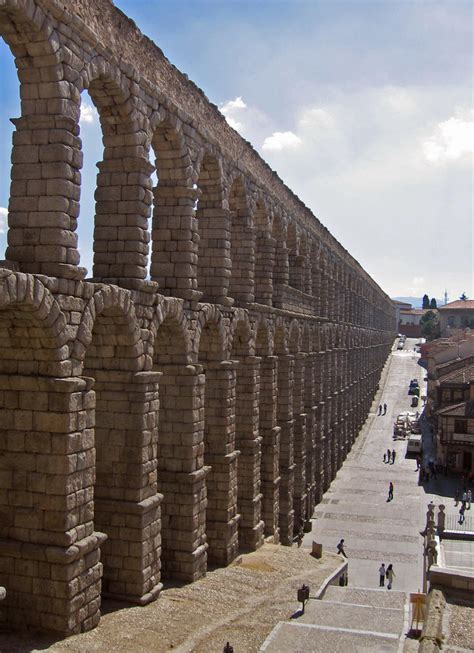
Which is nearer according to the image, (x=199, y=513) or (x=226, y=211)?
(x=199, y=513)

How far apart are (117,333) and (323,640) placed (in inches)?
330

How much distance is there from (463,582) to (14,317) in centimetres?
1533

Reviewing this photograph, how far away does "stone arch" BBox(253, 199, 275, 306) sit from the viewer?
29.6 m

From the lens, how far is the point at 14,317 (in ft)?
44.9

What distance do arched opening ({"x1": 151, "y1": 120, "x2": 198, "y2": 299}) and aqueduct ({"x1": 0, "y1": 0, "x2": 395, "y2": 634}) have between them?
1.6 inches

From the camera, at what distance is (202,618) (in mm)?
17906

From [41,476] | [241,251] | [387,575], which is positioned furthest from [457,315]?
[41,476]

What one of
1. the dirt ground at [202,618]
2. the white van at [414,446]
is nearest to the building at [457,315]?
the white van at [414,446]

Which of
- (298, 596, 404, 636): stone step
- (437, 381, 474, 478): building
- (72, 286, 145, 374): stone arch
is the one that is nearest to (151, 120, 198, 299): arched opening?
(72, 286, 145, 374): stone arch

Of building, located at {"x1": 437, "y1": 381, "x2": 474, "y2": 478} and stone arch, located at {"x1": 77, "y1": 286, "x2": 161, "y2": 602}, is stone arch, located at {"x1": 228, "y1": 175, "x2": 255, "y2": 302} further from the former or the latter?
building, located at {"x1": 437, "y1": 381, "x2": 474, "y2": 478}

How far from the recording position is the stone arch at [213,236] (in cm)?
2320

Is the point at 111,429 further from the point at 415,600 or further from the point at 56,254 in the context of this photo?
the point at 415,600

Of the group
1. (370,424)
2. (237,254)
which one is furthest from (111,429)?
(370,424)

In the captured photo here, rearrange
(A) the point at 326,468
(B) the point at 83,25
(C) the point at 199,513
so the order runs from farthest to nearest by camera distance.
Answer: (A) the point at 326,468
(C) the point at 199,513
(B) the point at 83,25
